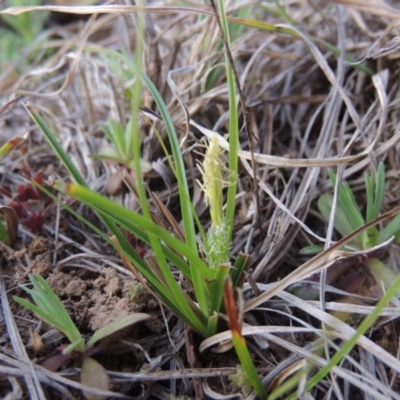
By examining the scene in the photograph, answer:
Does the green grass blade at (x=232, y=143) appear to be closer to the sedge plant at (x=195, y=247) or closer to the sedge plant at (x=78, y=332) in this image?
the sedge plant at (x=195, y=247)

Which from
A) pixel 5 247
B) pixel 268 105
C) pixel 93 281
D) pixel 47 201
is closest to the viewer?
pixel 93 281

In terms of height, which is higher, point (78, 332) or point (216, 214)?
point (216, 214)

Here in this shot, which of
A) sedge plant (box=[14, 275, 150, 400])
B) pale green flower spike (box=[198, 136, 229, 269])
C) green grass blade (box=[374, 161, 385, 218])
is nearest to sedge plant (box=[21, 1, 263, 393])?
pale green flower spike (box=[198, 136, 229, 269])

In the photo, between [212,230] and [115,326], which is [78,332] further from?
[212,230]

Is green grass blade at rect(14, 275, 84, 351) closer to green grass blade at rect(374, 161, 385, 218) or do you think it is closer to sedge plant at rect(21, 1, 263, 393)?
sedge plant at rect(21, 1, 263, 393)

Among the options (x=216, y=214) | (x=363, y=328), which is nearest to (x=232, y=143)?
(x=216, y=214)

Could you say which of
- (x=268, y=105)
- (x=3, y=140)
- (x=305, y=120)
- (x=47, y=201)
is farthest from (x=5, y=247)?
(x=305, y=120)

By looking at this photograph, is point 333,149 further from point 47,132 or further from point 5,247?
point 5,247

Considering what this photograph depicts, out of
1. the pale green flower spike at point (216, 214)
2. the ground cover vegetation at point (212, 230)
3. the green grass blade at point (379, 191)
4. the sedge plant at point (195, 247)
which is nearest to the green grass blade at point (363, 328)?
the ground cover vegetation at point (212, 230)
